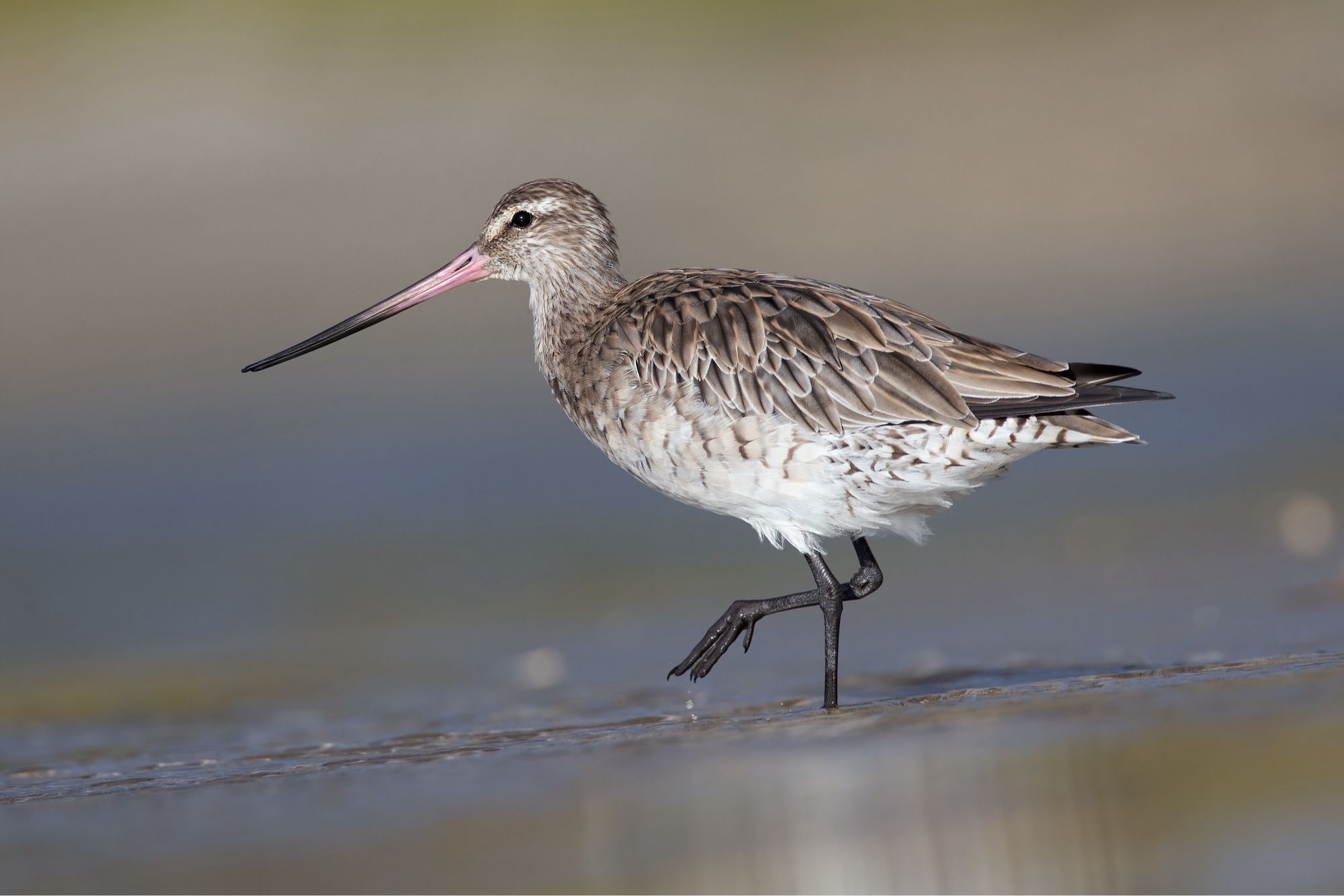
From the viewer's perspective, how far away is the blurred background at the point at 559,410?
18.6ft

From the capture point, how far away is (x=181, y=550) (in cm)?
960

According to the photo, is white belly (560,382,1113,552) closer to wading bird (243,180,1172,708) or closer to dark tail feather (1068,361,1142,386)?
wading bird (243,180,1172,708)

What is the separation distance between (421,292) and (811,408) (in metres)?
2.00

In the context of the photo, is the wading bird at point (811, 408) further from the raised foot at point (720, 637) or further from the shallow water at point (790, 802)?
the shallow water at point (790, 802)

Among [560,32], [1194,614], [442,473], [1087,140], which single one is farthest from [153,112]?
[1194,614]

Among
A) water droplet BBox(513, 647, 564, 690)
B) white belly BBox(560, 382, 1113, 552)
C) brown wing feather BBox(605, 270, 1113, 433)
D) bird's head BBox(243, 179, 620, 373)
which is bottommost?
water droplet BBox(513, 647, 564, 690)

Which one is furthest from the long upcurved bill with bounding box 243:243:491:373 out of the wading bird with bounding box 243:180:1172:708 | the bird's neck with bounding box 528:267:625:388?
the wading bird with bounding box 243:180:1172:708

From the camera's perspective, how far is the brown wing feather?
20.2ft

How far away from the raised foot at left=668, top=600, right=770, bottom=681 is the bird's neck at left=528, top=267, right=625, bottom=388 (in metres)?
1.11

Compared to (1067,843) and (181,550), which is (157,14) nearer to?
(181,550)

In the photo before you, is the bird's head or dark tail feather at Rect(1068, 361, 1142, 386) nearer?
dark tail feather at Rect(1068, 361, 1142, 386)

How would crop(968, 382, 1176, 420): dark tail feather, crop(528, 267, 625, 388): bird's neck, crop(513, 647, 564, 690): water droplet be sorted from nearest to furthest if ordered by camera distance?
crop(968, 382, 1176, 420): dark tail feather → crop(528, 267, 625, 388): bird's neck → crop(513, 647, 564, 690): water droplet

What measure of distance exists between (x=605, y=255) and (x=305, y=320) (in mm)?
5729

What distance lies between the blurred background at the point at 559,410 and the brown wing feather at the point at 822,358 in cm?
110
